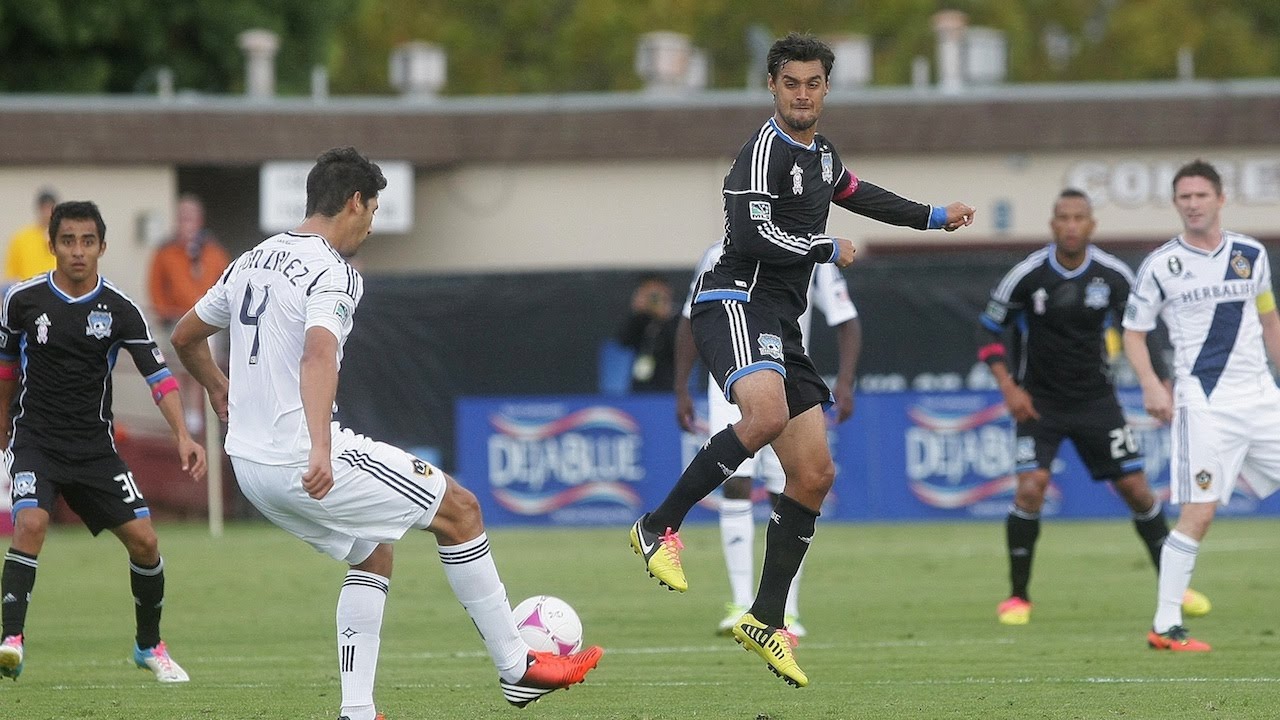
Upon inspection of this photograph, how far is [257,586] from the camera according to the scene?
14039 mm

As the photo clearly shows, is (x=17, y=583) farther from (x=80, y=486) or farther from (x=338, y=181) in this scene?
(x=338, y=181)

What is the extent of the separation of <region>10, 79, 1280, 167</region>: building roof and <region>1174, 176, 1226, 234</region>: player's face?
1314 centimetres

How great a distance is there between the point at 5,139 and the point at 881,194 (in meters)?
16.4

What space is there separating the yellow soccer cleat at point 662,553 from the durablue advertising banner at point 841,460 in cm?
1019

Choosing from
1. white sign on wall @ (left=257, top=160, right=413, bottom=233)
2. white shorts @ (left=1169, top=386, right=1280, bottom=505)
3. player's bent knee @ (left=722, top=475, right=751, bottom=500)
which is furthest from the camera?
white sign on wall @ (left=257, top=160, right=413, bottom=233)

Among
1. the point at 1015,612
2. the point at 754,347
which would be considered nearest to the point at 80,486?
the point at 754,347

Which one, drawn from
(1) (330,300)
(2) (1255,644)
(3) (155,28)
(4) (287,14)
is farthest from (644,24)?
(1) (330,300)

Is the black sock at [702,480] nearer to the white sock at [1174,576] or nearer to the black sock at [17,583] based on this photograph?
the white sock at [1174,576]

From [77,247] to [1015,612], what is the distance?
582 cm

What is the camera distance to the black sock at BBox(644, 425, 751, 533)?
8.05 meters

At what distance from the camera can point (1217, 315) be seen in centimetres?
988

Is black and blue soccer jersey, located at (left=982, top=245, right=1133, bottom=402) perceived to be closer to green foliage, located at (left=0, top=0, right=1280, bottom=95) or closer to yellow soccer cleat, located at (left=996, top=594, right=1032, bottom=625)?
yellow soccer cleat, located at (left=996, top=594, right=1032, bottom=625)

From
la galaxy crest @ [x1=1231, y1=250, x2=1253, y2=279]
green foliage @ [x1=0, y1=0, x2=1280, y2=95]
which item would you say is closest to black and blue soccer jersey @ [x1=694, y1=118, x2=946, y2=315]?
la galaxy crest @ [x1=1231, y1=250, x2=1253, y2=279]

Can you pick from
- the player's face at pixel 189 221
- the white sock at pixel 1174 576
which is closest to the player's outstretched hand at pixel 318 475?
the white sock at pixel 1174 576
